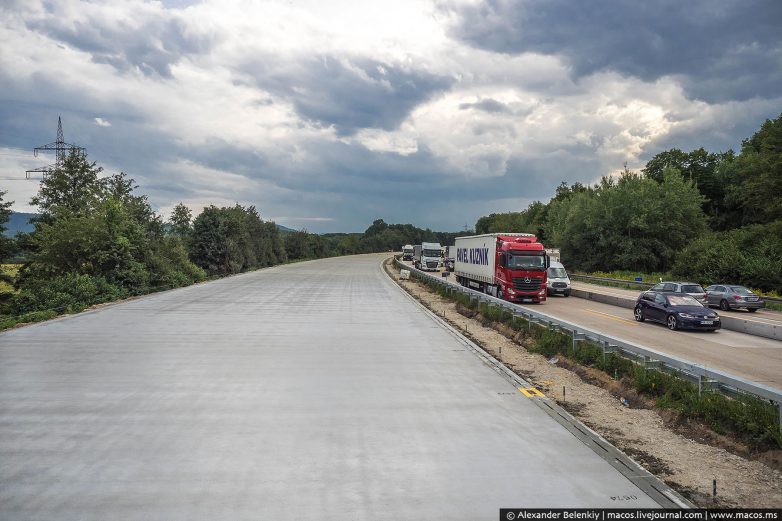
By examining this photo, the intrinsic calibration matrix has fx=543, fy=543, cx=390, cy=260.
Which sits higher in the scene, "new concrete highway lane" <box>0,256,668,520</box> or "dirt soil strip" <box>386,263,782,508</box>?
"new concrete highway lane" <box>0,256,668,520</box>

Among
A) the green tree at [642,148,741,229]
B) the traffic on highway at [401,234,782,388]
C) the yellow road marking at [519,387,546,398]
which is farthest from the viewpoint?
the green tree at [642,148,741,229]

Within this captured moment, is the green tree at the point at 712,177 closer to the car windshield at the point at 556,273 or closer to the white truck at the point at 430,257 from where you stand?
the white truck at the point at 430,257

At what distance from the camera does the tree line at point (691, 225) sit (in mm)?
41234

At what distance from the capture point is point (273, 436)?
Answer: 8.10m

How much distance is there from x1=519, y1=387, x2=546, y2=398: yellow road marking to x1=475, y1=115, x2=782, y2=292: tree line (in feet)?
111

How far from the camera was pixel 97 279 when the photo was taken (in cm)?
3166

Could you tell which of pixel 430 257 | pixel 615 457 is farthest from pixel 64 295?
pixel 430 257

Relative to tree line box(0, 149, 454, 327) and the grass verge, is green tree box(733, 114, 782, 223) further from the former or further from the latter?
tree line box(0, 149, 454, 327)

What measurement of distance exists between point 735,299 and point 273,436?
28.6 m

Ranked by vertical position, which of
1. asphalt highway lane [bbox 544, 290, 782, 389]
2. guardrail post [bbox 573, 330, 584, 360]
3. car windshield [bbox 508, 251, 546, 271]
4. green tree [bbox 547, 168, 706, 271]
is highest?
green tree [bbox 547, 168, 706, 271]

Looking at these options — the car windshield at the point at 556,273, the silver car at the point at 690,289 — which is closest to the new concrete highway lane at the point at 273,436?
the silver car at the point at 690,289

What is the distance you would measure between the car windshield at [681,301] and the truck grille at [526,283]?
8.78m

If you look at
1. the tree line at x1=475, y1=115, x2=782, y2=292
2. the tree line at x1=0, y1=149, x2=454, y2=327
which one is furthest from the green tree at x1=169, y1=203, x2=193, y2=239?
the tree line at x1=475, y1=115, x2=782, y2=292

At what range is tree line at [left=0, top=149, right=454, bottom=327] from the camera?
29281mm
